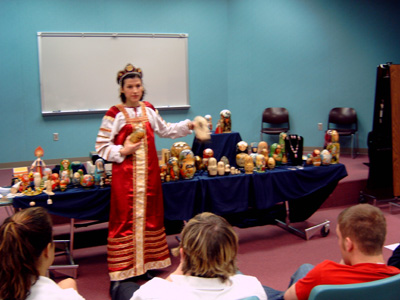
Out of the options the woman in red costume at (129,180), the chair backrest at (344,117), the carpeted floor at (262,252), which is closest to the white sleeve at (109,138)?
the woman in red costume at (129,180)

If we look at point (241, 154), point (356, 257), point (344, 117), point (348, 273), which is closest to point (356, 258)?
point (356, 257)

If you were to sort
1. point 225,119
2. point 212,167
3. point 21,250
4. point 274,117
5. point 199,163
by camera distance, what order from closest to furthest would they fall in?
point 21,250 < point 212,167 < point 199,163 < point 225,119 < point 274,117

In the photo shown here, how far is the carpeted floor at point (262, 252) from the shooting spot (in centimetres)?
307

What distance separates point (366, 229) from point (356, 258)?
12 cm

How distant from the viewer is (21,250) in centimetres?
133

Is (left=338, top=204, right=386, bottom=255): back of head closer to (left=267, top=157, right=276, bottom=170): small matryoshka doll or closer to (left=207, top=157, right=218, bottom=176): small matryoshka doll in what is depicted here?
(left=207, top=157, right=218, bottom=176): small matryoshka doll

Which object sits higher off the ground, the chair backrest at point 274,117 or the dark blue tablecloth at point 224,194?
the chair backrest at point 274,117

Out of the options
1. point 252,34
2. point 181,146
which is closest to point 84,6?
point 252,34

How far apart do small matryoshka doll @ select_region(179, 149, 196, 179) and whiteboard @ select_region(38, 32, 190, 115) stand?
3783 mm

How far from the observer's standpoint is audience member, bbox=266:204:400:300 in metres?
1.50

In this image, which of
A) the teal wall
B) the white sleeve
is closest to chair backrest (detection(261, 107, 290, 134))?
the teal wall

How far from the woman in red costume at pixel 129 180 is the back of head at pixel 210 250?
155 cm

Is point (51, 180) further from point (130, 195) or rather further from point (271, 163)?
point (271, 163)

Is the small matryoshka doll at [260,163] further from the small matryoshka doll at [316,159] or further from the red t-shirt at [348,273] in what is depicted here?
the red t-shirt at [348,273]
